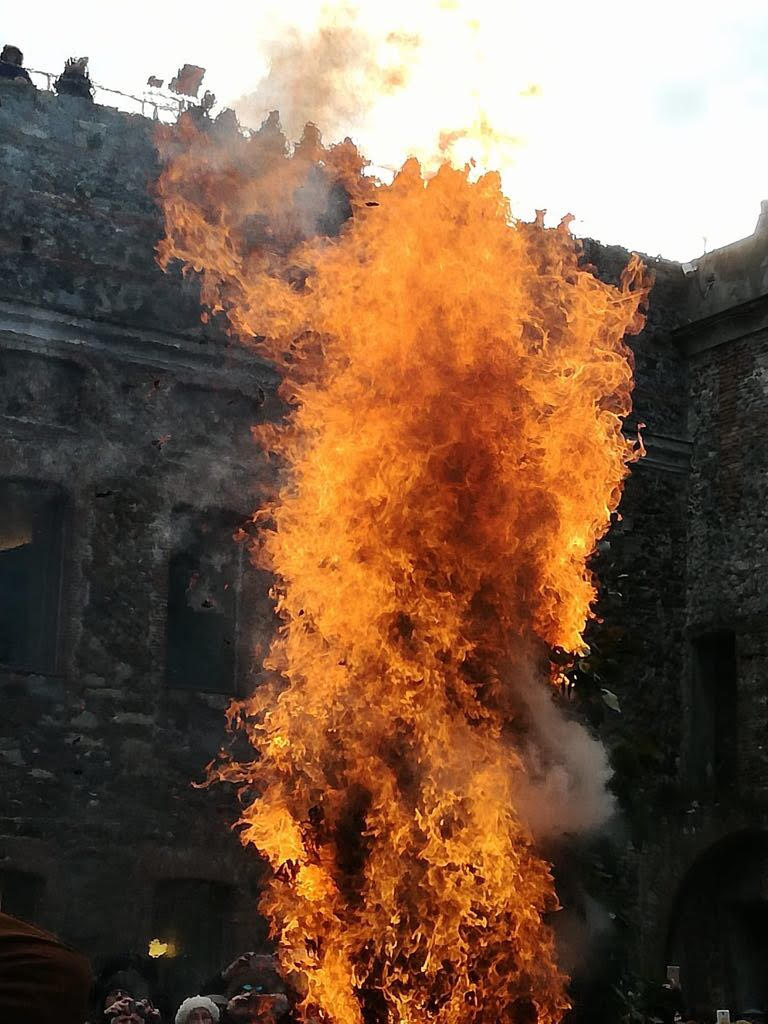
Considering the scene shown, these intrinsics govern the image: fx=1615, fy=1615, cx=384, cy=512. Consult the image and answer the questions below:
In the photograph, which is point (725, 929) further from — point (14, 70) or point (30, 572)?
point (14, 70)

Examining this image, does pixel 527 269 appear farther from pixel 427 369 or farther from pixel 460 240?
pixel 427 369

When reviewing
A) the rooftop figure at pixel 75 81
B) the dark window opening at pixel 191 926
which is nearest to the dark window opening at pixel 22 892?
the dark window opening at pixel 191 926

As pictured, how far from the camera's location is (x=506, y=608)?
841 cm

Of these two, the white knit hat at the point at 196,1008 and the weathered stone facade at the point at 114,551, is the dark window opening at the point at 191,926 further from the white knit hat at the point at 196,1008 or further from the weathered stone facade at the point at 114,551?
the white knit hat at the point at 196,1008

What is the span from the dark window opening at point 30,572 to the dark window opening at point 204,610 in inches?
47.0

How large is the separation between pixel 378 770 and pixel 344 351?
2.45 m

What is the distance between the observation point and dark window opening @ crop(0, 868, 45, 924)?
1413cm

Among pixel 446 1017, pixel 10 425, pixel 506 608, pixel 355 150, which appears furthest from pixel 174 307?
pixel 446 1017

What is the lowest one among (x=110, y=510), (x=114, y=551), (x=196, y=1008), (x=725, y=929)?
(x=196, y=1008)

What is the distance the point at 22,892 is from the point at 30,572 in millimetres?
2925

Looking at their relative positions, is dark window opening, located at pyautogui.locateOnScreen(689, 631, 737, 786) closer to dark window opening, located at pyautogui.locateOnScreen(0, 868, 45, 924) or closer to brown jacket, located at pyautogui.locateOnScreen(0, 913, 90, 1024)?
dark window opening, located at pyautogui.locateOnScreen(0, 868, 45, 924)

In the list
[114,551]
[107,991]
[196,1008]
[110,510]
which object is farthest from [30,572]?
[196,1008]

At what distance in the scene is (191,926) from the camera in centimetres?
1509

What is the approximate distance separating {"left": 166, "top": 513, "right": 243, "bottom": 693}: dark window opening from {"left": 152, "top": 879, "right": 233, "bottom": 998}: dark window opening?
190cm
